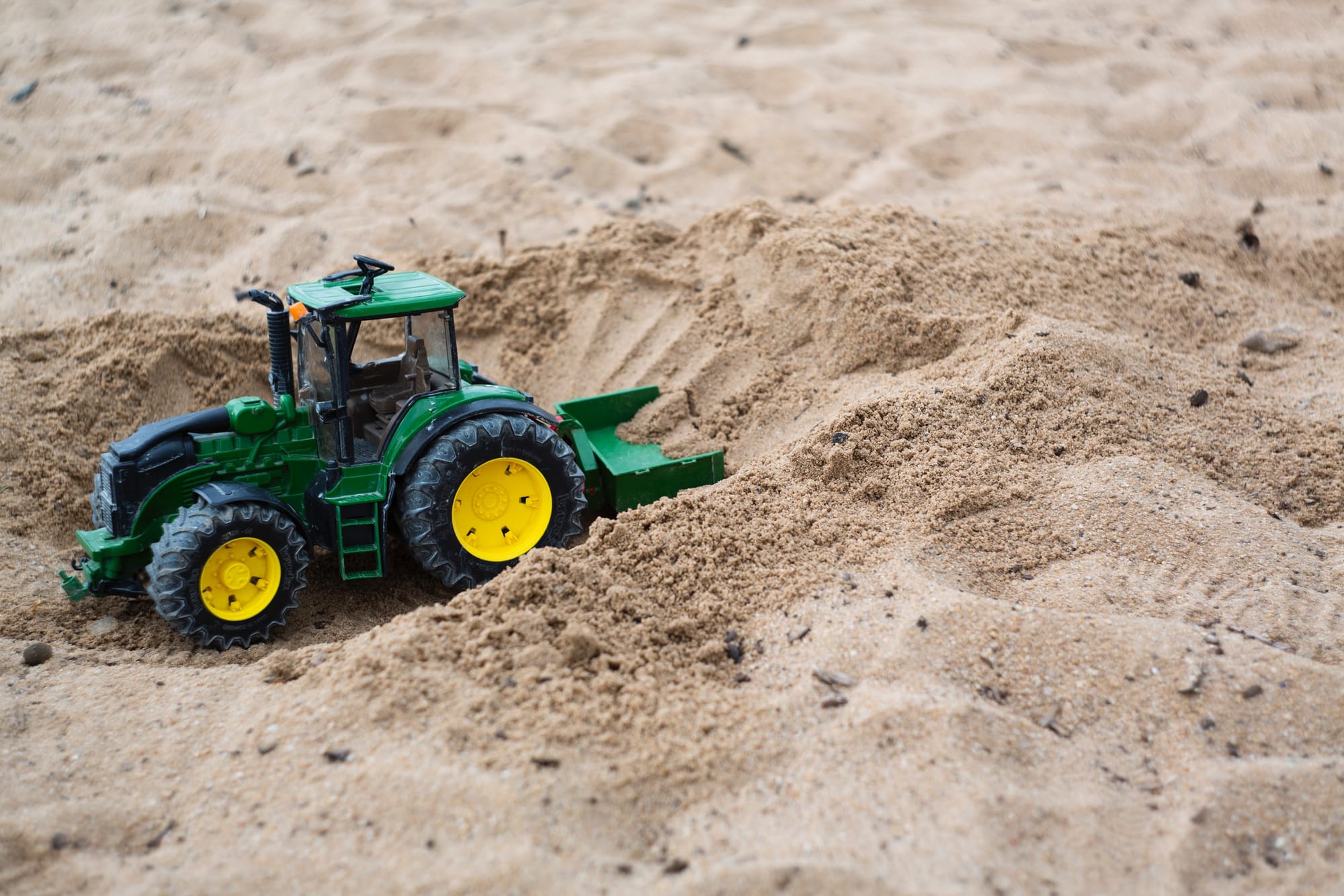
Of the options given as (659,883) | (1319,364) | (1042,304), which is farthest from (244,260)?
(1319,364)

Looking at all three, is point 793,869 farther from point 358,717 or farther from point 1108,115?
point 1108,115

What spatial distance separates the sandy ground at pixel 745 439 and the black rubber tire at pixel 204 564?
0.17 m

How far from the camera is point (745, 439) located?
4570 millimetres

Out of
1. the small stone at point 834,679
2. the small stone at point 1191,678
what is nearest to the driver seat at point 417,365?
the small stone at point 834,679

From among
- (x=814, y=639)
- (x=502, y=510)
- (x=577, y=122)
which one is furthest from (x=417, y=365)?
(x=577, y=122)

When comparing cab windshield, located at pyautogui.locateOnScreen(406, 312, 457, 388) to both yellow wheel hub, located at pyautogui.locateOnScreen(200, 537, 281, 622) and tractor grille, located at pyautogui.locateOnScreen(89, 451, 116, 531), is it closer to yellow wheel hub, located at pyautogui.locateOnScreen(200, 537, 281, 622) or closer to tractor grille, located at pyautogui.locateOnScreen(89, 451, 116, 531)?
→ yellow wheel hub, located at pyautogui.locateOnScreen(200, 537, 281, 622)

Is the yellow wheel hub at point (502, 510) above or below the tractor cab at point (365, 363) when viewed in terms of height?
below

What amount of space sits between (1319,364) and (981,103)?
11.2ft

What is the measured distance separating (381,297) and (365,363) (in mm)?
524

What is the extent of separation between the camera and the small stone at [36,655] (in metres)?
3.42

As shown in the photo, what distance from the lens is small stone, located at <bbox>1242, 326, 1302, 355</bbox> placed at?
16.6 ft

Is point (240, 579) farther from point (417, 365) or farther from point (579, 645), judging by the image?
point (579, 645)

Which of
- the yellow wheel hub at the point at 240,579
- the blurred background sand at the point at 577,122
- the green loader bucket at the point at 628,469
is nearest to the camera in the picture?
the yellow wheel hub at the point at 240,579

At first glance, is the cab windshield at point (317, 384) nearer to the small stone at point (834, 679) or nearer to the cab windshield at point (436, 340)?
the cab windshield at point (436, 340)
